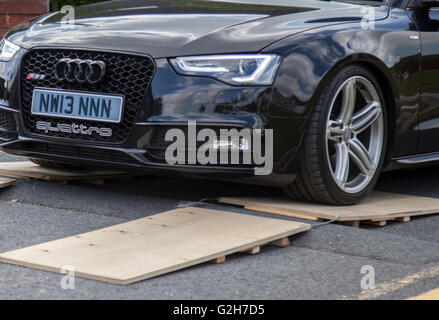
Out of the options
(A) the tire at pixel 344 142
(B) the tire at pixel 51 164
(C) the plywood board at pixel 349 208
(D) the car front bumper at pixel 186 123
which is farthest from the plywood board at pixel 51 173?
(A) the tire at pixel 344 142

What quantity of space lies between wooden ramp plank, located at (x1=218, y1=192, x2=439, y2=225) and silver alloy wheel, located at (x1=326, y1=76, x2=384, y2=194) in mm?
149

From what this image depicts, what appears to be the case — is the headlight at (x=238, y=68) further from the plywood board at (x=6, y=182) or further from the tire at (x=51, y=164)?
the tire at (x=51, y=164)

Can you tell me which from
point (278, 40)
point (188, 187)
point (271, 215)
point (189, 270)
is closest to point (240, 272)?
point (189, 270)

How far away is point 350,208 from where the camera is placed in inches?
205

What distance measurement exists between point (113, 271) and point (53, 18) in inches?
86.0

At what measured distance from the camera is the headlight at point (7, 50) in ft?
17.4

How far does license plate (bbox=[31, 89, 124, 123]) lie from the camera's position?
16.0 ft

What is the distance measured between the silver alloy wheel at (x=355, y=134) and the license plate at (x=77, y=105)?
1100mm

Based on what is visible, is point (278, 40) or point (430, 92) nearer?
point (278, 40)

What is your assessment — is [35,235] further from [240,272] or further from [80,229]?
[240,272]

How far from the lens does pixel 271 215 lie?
4980 millimetres
